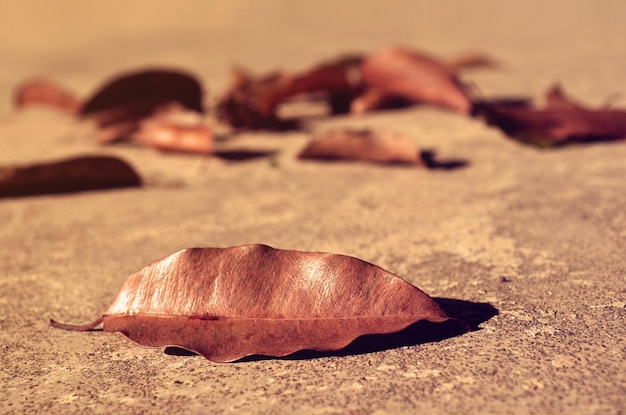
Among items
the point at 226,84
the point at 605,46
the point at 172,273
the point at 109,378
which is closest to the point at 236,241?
the point at 172,273

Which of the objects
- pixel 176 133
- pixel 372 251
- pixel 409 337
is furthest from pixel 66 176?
pixel 409 337

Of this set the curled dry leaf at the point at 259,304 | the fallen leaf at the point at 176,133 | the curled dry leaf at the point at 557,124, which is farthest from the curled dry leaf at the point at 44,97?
the curled dry leaf at the point at 259,304

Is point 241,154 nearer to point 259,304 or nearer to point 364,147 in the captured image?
point 364,147

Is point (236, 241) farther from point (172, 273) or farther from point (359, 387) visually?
point (359, 387)

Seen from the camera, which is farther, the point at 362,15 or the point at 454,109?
the point at 362,15

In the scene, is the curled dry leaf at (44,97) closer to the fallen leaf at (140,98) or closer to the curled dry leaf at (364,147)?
the fallen leaf at (140,98)

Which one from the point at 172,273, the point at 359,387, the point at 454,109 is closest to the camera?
the point at 359,387
